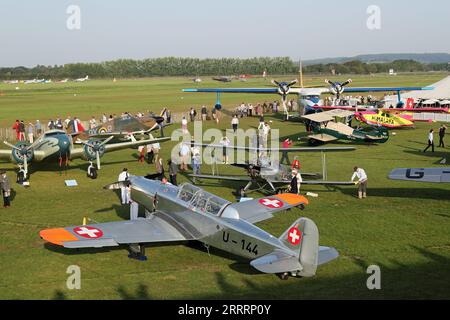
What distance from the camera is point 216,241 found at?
12266 millimetres

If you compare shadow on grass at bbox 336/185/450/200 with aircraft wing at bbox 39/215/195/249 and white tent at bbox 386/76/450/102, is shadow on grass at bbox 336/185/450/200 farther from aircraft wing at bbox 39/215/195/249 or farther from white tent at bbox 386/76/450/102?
white tent at bbox 386/76/450/102

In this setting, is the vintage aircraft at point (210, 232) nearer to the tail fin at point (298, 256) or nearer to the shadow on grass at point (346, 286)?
the tail fin at point (298, 256)

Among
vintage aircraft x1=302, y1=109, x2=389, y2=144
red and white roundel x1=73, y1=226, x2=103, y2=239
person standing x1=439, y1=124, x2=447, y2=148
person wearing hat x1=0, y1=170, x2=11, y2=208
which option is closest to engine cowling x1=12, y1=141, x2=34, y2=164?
person wearing hat x1=0, y1=170, x2=11, y2=208

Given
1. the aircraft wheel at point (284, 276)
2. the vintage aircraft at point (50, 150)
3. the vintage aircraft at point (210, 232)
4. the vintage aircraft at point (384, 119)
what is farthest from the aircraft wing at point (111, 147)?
the vintage aircraft at point (384, 119)

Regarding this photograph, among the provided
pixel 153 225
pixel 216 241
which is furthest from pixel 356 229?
pixel 153 225

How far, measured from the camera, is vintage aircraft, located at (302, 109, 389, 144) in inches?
1215

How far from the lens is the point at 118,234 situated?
1231cm

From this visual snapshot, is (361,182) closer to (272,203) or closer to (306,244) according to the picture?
(272,203)

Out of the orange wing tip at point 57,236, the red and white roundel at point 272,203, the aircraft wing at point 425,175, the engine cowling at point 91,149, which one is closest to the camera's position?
the orange wing tip at point 57,236

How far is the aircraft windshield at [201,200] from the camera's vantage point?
12562 mm

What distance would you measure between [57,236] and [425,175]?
37.4 ft

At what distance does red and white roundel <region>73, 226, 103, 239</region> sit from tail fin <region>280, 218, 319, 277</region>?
4588mm
